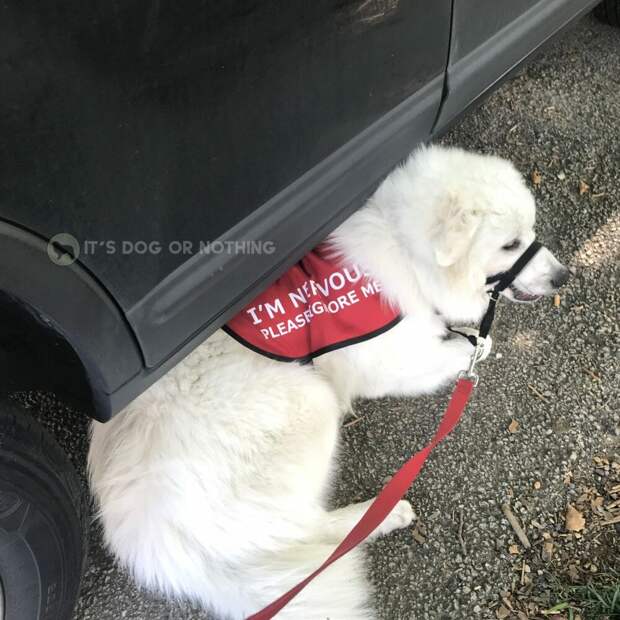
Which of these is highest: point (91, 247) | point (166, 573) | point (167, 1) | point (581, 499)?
point (167, 1)

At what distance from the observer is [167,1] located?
1.23 m

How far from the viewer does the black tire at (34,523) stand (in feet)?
5.03

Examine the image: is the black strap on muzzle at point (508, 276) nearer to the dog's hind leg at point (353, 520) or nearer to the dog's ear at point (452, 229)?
the dog's ear at point (452, 229)

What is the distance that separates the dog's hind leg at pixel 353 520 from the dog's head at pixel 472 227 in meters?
0.88

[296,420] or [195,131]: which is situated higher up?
[195,131]

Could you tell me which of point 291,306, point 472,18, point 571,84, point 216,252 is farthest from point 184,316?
point 571,84

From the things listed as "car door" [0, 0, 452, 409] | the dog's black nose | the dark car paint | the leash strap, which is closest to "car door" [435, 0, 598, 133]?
the dark car paint

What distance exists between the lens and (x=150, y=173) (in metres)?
1.37

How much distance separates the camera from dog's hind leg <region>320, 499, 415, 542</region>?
2.23 m

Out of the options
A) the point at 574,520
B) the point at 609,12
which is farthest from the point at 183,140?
the point at 609,12

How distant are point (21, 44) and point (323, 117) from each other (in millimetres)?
994

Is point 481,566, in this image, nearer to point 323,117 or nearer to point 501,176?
point 501,176

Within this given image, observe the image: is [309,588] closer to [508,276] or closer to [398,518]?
[398,518]

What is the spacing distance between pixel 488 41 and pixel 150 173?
1.78 metres
